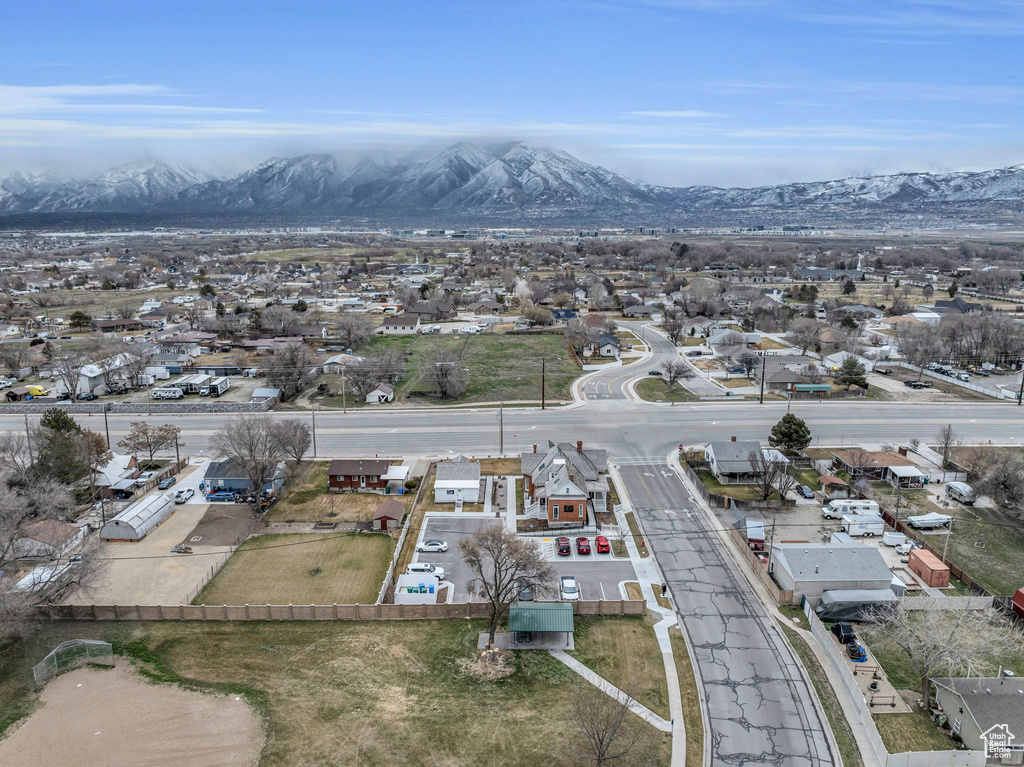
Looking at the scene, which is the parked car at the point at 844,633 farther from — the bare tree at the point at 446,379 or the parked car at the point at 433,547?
the bare tree at the point at 446,379

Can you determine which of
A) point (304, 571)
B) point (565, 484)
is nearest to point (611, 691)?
point (565, 484)

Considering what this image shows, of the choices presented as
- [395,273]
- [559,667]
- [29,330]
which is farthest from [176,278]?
[559,667]

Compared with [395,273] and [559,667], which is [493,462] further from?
[395,273]

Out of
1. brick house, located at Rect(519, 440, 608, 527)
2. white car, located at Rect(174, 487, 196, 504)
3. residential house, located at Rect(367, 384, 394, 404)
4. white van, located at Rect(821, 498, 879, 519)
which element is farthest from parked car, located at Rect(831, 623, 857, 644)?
residential house, located at Rect(367, 384, 394, 404)

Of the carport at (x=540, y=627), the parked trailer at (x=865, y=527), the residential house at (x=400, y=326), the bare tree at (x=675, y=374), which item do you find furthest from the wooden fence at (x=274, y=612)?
the residential house at (x=400, y=326)

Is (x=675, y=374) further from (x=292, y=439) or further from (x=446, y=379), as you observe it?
(x=292, y=439)
